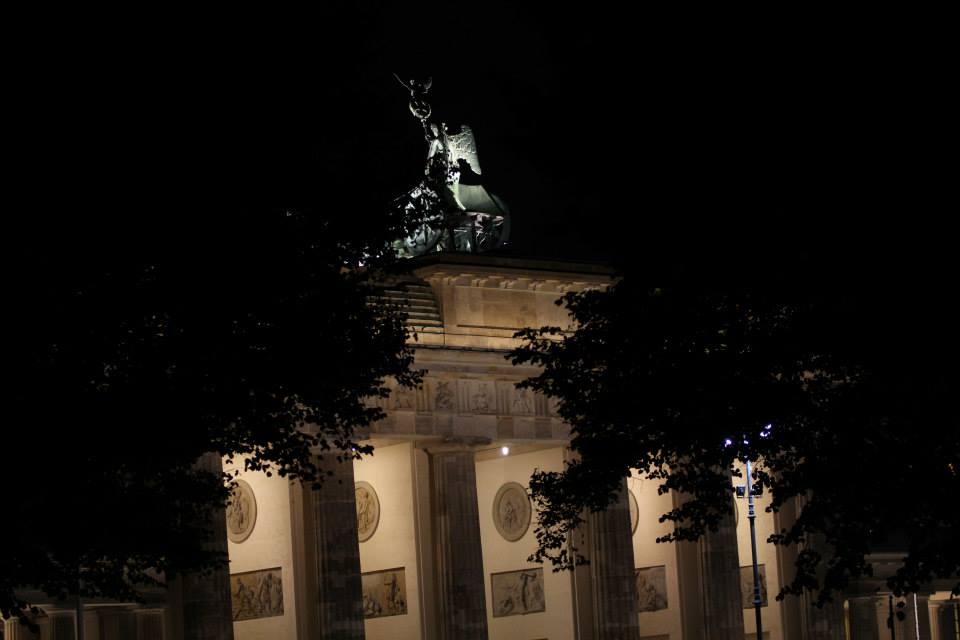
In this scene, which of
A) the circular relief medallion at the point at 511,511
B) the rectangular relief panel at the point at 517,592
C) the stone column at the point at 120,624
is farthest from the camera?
the circular relief medallion at the point at 511,511

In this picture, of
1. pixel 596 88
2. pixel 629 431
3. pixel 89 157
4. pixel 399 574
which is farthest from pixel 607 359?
pixel 399 574

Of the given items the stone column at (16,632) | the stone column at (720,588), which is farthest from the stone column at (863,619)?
the stone column at (16,632)

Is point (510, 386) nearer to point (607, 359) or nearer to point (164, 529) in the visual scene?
point (607, 359)

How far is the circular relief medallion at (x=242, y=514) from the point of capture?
53.2 metres

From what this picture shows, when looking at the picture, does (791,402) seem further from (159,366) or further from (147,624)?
(147,624)

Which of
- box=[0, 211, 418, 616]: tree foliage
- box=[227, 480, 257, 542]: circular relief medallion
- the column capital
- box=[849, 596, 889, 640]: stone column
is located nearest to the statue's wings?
the column capital

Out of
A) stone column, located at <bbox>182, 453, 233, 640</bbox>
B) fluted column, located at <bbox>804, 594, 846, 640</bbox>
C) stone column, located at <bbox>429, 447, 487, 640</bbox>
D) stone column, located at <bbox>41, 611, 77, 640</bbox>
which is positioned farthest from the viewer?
fluted column, located at <bbox>804, 594, 846, 640</bbox>

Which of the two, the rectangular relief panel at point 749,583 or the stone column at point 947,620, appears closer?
the rectangular relief panel at point 749,583

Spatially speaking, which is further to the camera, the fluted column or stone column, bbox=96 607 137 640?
the fluted column

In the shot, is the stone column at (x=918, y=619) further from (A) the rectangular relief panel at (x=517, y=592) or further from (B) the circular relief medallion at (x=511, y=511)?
(B) the circular relief medallion at (x=511, y=511)

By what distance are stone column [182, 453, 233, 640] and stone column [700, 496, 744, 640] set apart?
51.4ft

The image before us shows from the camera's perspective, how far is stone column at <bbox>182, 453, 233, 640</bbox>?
47344 millimetres

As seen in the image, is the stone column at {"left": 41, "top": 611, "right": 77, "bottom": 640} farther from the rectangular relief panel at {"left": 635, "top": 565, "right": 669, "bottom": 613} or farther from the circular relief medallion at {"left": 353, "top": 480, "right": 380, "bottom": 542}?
the rectangular relief panel at {"left": 635, "top": 565, "right": 669, "bottom": 613}

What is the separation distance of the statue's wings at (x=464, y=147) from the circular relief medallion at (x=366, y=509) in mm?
9136
